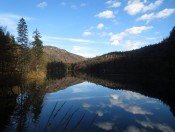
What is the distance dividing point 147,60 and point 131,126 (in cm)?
14891

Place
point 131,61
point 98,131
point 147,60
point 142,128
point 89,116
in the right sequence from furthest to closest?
point 131,61 → point 147,60 → point 89,116 → point 142,128 → point 98,131

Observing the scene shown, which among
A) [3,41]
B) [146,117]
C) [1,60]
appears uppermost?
[3,41]

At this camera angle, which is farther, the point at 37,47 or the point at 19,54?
the point at 37,47

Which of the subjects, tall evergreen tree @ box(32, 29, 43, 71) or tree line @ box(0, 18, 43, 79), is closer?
tree line @ box(0, 18, 43, 79)

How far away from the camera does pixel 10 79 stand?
43000 mm

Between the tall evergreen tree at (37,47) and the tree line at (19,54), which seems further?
the tall evergreen tree at (37,47)

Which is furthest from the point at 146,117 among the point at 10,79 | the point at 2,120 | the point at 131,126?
the point at 10,79

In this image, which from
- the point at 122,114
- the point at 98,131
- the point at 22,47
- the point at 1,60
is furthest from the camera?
the point at 22,47

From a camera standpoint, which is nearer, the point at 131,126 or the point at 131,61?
the point at 131,126

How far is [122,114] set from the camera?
87.1 feet

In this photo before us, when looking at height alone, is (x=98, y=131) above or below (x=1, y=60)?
below

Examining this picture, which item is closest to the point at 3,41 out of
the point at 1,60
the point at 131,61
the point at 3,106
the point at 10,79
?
the point at 1,60

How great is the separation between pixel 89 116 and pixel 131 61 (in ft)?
552

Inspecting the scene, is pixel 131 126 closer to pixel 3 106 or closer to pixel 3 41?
pixel 3 106
